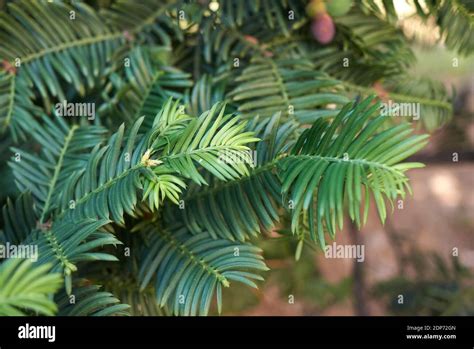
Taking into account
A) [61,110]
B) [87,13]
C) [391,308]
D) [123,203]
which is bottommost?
[391,308]

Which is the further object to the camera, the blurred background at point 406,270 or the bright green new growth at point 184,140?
the blurred background at point 406,270

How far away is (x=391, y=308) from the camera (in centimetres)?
115

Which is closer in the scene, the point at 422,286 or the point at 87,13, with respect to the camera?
the point at 87,13

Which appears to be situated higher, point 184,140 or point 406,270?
point 184,140

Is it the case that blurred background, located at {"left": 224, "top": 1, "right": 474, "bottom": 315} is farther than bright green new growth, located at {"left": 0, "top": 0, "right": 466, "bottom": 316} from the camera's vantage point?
Yes

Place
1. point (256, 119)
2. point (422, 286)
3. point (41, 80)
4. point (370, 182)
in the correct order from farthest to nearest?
point (422, 286) < point (41, 80) < point (256, 119) < point (370, 182)

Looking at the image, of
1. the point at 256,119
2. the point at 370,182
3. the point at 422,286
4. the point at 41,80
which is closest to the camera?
the point at 370,182

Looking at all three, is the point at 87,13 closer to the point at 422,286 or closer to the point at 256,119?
the point at 256,119

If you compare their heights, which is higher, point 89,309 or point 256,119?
point 256,119

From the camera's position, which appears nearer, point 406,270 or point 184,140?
point 184,140
